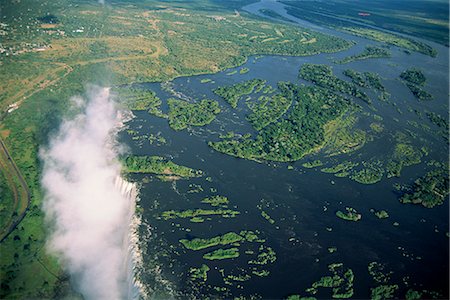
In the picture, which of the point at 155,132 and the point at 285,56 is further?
the point at 285,56

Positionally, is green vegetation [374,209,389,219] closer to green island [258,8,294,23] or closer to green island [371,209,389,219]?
green island [371,209,389,219]

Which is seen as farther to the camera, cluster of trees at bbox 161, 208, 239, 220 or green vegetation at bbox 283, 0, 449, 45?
green vegetation at bbox 283, 0, 449, 45

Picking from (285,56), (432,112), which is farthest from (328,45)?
(432,112)

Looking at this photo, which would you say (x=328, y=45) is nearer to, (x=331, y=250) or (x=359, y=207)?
(x=359, y=207)

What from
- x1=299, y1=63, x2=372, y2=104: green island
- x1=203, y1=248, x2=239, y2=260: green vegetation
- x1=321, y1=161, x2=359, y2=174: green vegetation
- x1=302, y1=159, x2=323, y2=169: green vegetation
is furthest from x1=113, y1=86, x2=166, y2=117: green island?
x1=299, y1=63, x2=372, y2=104: green island

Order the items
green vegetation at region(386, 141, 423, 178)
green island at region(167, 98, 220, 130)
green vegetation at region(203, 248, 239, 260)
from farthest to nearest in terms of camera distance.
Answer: green island at region(167, 98, 220, 130) < green vegetation at region(386, 141, 423, 178) < green vegetation at region(203, 248, 239, 260)

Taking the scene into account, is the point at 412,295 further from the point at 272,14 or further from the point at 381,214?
the point at 272,14

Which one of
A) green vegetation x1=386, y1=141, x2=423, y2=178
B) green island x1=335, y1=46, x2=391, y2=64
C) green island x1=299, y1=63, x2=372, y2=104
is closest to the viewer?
green vegetation x1=386, y1=141, x2=423, y2=178
